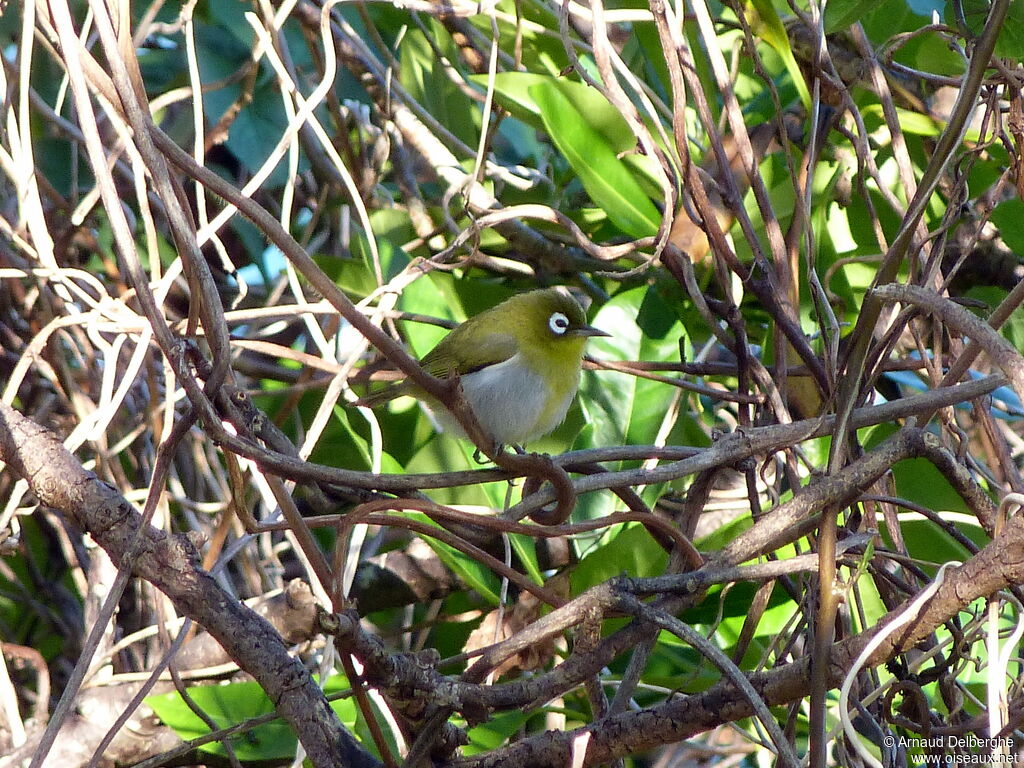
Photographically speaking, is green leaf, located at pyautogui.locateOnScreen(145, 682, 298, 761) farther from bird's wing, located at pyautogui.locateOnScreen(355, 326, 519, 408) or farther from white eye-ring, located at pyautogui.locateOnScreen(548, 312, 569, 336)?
white eye-ring, located at pyautogui.locateOnScreen(548, 312, 569, 336)

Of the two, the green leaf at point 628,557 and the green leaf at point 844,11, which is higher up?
the green leaf at point 844,11

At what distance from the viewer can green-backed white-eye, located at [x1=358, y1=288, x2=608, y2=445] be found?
2.76m

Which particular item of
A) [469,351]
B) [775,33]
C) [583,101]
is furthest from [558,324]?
[775,33]

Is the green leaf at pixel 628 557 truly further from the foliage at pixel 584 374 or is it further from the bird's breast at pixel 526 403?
the bird's breast at pixel 526 403

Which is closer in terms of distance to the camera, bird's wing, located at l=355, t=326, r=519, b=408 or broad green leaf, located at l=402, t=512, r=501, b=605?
broad green leaf, located at l=402, t=512, r=501, b=605

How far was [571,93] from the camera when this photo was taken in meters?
2.54

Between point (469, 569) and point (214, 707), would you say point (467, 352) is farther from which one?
point (214, 707)

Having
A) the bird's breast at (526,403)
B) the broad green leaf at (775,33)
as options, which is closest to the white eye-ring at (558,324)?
the bird's breast at (526,403)

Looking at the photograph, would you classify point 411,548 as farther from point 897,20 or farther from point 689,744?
point 897,20

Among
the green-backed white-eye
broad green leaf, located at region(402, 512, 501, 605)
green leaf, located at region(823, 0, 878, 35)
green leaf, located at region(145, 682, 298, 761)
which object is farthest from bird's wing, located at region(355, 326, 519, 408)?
green leaf, located at region(823, 0, 878, 35)

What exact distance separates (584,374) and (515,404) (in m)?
0.20

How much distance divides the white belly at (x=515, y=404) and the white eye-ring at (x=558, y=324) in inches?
4.9

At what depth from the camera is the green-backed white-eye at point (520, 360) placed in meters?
2.76

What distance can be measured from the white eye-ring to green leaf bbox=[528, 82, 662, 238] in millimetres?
388
